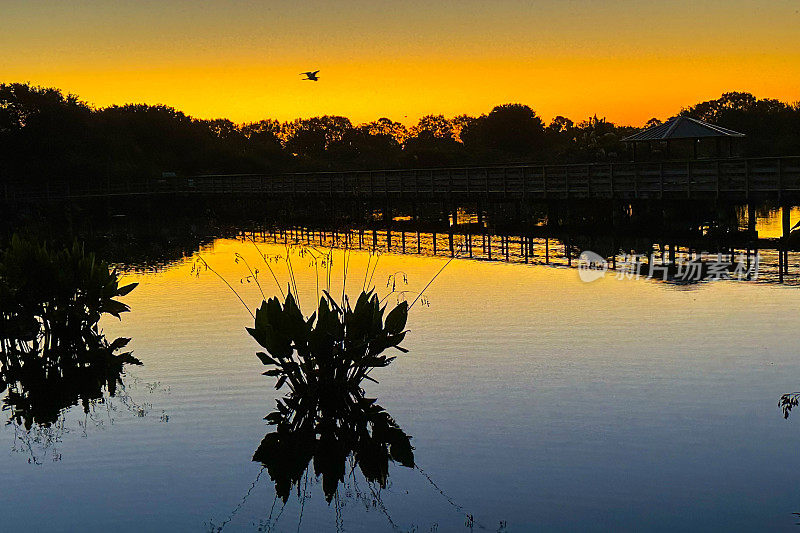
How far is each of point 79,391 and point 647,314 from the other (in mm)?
10306

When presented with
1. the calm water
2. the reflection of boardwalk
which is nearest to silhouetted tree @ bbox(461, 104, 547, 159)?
the reflection of boardwalk

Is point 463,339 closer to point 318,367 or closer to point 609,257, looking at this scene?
point 318,367

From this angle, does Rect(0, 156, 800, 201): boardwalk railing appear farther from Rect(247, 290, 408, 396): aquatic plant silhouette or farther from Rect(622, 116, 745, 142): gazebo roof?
Rect(247, 290, 408, 396): aquatic plant silhouette

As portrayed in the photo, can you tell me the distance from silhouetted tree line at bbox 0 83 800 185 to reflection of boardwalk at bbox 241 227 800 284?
31625 millimetres

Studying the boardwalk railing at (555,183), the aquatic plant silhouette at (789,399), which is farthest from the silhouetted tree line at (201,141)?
the aquatic plant silhouette at (789,399)

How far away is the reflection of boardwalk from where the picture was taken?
27703 mm

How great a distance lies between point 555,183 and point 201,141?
65970 millimetres

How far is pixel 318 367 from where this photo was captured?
40.7ft

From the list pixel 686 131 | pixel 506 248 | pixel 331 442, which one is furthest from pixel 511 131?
pixel 331 442

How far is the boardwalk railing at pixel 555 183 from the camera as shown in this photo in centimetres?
3416

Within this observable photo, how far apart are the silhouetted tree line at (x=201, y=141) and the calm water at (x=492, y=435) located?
2184 inches

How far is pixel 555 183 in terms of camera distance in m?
42.5

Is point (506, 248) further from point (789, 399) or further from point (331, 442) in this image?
point (331, 442)

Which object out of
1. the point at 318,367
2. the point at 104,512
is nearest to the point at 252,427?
the point at 318,367
